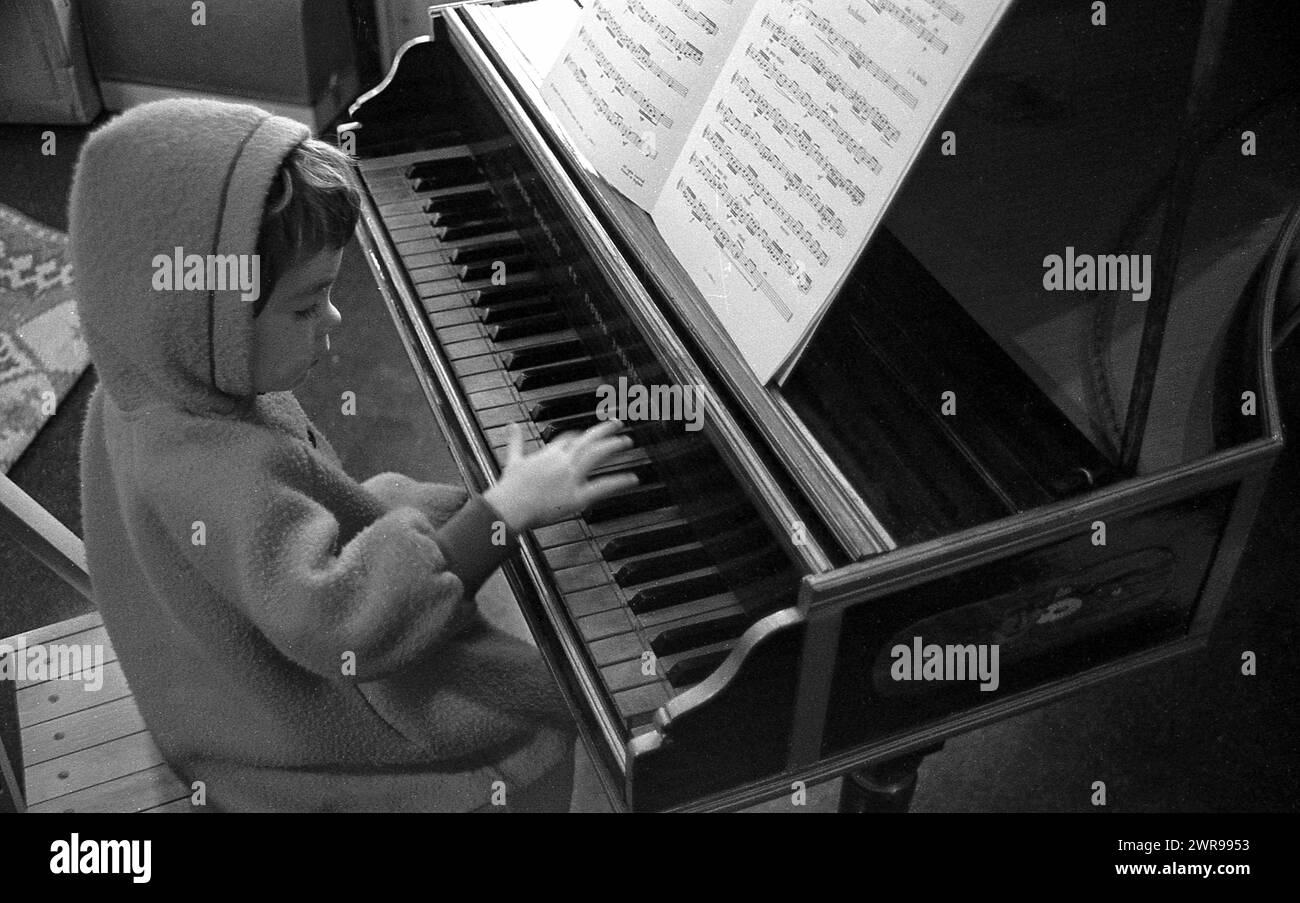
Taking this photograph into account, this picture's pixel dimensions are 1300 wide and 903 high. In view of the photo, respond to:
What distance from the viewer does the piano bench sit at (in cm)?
156

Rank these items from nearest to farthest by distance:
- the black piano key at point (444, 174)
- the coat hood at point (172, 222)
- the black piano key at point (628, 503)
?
the coat hood at point (172, 222), the black piano key at point (628, 503), the black piano key at point (444, 174)

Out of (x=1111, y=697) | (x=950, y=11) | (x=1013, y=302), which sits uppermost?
(x=950, y=11)

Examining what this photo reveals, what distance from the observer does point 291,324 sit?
4.50ft

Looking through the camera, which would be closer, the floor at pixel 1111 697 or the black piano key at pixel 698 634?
the black piano key at pixel 698 634

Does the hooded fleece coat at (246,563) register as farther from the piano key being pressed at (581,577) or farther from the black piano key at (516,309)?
the black piano key at (516,309)

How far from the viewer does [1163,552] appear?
4.75 ft

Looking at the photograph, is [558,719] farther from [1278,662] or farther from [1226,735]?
[1278,662]

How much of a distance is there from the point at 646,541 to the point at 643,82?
67 centimetres

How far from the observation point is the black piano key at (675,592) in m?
1.52

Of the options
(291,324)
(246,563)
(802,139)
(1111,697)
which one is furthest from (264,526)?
A: (1111,697)

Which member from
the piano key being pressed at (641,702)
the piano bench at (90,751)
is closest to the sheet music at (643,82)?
the piano key being pressed at (641,702)

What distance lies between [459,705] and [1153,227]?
3.83 feet

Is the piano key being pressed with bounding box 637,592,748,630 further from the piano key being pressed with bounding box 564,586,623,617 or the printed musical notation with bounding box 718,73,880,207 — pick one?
the printed musical notation with bounding box 718,73,880,207

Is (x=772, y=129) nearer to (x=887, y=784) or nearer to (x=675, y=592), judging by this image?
(x=675, y=592)
